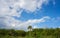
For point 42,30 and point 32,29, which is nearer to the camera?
point 42,30

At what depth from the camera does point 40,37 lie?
2556cm

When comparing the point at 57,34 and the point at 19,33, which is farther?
the point at 19,33

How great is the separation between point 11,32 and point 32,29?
14.4ft

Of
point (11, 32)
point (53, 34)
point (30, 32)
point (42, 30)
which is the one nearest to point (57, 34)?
point (53, 34)

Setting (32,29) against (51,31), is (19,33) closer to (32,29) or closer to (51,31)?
(32,29)

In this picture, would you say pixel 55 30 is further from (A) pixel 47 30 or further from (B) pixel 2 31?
(B) pixel 2 31

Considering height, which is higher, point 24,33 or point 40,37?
point 24,33

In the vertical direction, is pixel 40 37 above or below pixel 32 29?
below

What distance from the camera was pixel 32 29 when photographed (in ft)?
106

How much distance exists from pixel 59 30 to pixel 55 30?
29.3 inches

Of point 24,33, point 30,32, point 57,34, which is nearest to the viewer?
point 57,34

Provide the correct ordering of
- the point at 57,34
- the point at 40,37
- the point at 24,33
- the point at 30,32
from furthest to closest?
the point at 24,33, the point at 30,32, the point at 57,34, the point at 40,37

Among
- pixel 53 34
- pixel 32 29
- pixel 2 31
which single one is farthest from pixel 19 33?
pixel 53 34

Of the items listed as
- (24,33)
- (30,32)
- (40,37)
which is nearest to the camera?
(40,37)
